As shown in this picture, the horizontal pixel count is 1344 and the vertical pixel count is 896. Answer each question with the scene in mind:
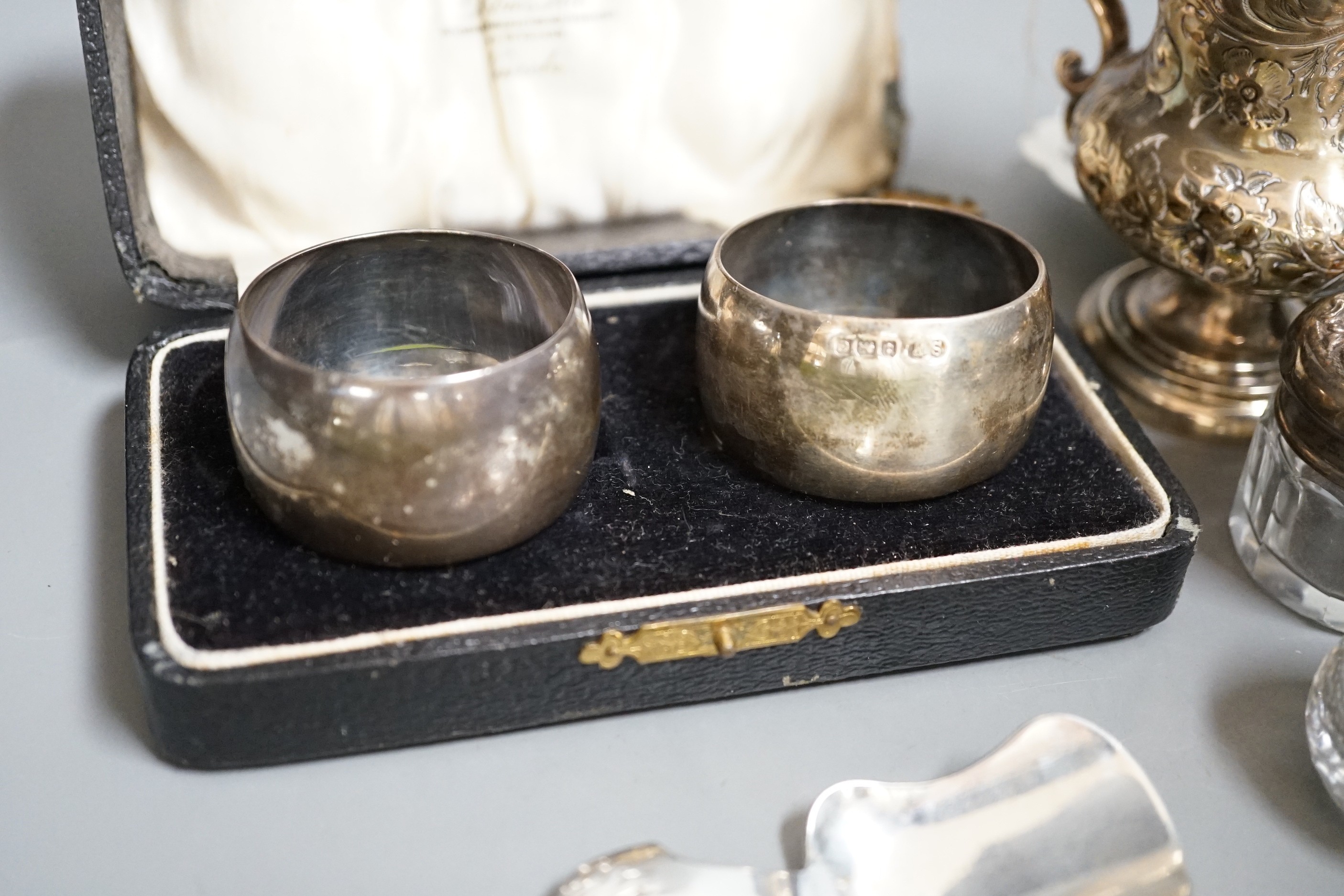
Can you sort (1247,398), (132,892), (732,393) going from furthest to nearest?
1. (1247,398)
2. (732,393)
3. (132,892)

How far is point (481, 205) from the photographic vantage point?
3.09ft

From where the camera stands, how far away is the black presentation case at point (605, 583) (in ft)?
1.99

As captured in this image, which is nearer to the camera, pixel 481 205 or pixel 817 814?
pixel 817 814

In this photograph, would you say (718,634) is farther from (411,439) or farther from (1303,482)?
(1303,482)

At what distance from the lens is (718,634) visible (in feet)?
2.06

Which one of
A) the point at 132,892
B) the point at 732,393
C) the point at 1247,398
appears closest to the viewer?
the point at 132,892

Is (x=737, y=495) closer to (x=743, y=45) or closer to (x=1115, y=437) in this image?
(x=1115, y=437)

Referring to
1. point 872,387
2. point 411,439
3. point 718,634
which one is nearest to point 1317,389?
point 872,387

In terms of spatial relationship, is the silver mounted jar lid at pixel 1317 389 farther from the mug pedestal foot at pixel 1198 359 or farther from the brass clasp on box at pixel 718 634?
the brass clasp on box at pixel 718 634

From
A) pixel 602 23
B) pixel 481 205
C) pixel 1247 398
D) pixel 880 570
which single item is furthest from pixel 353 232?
pixel 1247 398

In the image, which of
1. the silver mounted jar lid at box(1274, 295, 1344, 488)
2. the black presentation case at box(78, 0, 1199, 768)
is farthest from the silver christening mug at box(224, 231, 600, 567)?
the silver mounted jar lid at box(1274, 295, 1344, 488)

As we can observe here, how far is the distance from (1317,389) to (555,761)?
16.9 inches

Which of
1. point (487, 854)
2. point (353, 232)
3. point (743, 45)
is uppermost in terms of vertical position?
point (743, 45)

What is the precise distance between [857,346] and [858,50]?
1.31ft
